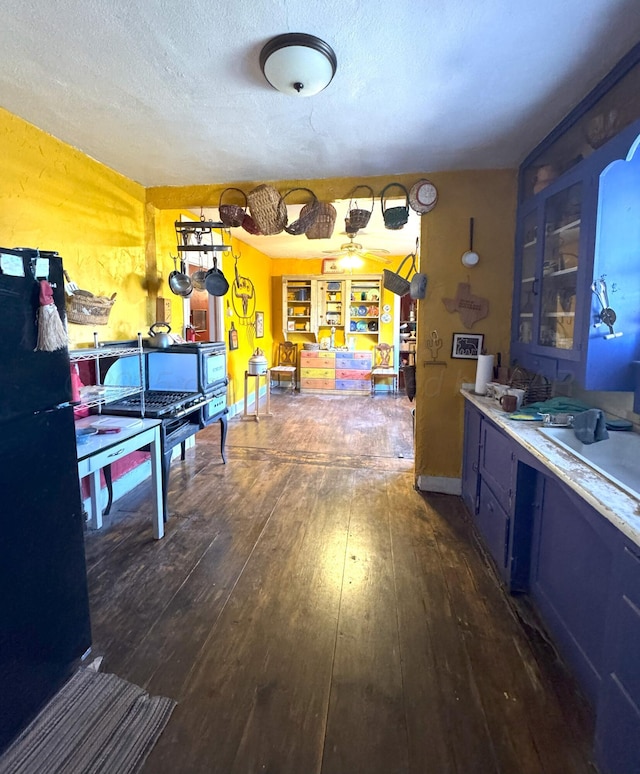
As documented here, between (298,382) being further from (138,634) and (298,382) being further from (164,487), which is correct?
(138,634)

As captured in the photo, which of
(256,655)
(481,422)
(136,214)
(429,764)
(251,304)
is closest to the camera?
(429,764)

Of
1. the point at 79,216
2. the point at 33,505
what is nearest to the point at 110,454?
the point at 33,505

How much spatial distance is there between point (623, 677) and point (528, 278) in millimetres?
2156

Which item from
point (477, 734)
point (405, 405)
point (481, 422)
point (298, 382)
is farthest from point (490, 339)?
point (298, 382)

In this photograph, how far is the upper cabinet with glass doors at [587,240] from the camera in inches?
63.4

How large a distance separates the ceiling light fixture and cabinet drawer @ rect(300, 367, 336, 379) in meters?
5.57

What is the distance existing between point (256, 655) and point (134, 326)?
101 inches

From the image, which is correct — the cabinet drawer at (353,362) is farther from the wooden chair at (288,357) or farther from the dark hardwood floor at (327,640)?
the dark hardwood floor at (327,640)

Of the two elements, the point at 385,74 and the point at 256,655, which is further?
the point at 385,74

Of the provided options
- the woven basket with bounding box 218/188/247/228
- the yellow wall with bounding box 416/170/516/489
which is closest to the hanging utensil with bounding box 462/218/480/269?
the yellow wall with bounding box 416/170/516/489

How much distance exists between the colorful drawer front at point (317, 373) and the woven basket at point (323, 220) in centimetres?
434

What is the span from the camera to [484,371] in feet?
8.55

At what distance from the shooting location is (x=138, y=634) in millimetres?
1630

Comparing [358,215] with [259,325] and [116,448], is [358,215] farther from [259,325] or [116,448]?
[259,325]
